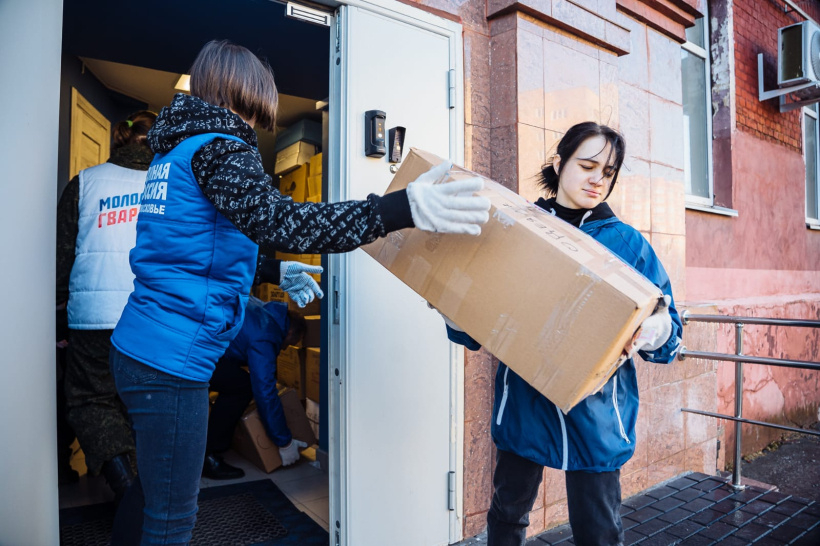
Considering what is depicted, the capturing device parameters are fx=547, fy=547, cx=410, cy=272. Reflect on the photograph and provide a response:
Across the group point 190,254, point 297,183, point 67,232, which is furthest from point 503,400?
point 297,183

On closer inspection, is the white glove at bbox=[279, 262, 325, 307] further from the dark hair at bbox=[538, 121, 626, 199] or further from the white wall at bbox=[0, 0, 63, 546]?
the dark hair at bbox=[538, 121, 626, 199]

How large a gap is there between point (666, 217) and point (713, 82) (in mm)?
2629

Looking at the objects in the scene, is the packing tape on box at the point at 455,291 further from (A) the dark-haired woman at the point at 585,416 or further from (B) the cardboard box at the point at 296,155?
(B) the cardboard box at the point at 296,155

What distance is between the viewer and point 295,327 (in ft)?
12.5

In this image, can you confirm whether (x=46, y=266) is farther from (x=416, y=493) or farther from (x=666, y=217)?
(x=666, y=217)

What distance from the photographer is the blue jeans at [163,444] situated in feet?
4.39

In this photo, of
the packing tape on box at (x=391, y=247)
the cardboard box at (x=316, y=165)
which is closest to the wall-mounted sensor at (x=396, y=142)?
the packing tape on box at (x=391, y=247)

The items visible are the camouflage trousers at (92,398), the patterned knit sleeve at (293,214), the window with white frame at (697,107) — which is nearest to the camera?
the patterned knit sleeve at (293,214)

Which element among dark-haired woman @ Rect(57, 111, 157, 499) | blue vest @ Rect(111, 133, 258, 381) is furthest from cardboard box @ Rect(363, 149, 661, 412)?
dark-haired woman @ Rect(57, 111, 157, 499)

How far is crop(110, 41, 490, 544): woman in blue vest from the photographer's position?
1.23 m

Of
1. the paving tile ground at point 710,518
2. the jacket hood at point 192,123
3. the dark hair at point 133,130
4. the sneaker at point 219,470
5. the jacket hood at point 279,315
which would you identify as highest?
the dark hair at point 133,130

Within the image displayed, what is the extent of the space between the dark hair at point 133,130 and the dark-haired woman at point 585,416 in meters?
1.79

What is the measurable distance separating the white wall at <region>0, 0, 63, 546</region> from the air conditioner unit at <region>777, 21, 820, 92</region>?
6.34 meters

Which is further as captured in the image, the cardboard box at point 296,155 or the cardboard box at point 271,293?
the cardboard box at point 271,293
